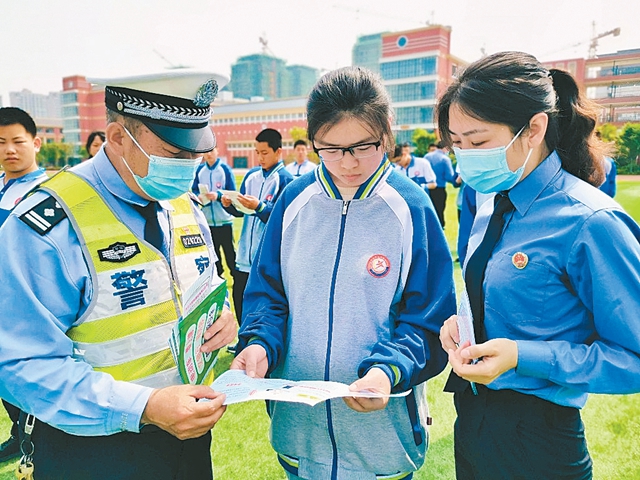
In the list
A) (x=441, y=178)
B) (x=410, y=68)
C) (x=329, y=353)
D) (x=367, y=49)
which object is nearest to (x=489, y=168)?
(x=329, y=353)

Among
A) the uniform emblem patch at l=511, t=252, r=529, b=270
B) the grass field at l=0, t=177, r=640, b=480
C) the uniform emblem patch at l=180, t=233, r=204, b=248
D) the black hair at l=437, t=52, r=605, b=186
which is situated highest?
the black hair at l=437, t=52, r=605, b=186

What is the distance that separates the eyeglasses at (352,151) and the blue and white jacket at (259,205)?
3016 millimetres

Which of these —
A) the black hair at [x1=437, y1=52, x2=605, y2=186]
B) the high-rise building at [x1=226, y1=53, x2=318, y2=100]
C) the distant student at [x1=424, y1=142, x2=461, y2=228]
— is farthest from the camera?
the high-rise building at [x1=226, y1=53, x2=318, y2=100]

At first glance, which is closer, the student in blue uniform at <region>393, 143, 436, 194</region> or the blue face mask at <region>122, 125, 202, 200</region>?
the blue face mask at <region>122, 125, 202, 200</region>

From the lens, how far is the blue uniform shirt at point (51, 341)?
117 centimetres

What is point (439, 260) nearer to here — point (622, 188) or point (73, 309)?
point (73, 309)

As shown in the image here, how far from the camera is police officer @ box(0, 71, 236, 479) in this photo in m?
1.19

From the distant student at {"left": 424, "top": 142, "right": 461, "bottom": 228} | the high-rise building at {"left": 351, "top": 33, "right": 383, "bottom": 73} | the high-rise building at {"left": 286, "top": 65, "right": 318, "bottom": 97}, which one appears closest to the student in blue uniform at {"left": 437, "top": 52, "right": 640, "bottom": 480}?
the distant student at {"left": 424, "top": 142, "right": 461, "bottom": 228}

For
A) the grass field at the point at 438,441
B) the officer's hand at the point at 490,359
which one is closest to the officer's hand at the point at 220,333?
the officer's hand at the point at 490,359

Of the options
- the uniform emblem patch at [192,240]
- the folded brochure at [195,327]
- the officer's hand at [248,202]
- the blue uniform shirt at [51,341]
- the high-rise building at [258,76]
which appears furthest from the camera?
the high-rise building at [258,76]

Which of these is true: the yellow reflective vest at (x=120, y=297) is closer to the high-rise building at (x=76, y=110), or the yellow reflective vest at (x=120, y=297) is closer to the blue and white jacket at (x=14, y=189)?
the blue and white jacket at (x=14, y=189)

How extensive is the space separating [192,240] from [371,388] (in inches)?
32.0

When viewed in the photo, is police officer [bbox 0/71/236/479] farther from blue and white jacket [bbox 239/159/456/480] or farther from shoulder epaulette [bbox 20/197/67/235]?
blue and white jacket [bbox 239/159/456/480]

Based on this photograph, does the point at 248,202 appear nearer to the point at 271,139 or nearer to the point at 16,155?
the point at 271,139
